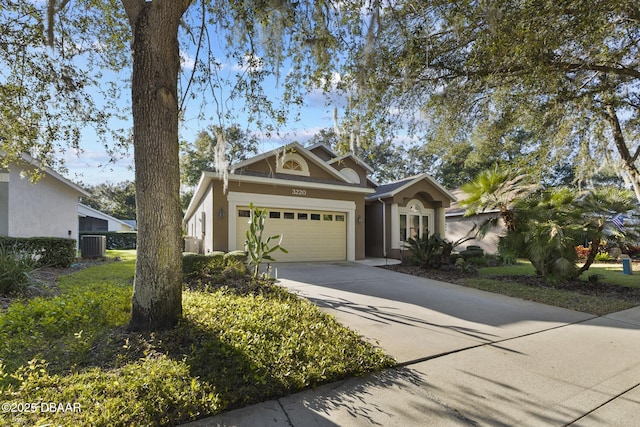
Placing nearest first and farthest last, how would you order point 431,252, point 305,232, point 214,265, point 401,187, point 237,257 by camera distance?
point 214,265 → point 237,257 → point 431,252 → point 305,232 → point 401,187

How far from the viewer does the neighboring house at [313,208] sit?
472 inches

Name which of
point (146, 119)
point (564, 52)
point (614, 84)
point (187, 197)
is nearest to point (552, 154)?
point (614, 84)

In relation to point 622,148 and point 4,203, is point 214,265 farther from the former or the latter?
point 622,148

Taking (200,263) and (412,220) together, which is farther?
(412,220)

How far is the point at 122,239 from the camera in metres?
27.4

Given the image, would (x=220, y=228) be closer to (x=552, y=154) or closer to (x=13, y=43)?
(x=13, y=43)

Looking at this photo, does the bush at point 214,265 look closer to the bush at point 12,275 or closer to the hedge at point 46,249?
the bush at point 12,275

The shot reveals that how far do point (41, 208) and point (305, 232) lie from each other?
406 inches

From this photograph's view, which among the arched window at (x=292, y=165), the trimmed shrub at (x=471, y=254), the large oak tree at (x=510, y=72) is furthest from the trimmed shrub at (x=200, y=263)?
the trimmed shrub at (x=471, y=254)

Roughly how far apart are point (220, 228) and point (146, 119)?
794 cm

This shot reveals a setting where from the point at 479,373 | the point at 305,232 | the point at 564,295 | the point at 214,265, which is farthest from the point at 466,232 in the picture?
the point at 479,373

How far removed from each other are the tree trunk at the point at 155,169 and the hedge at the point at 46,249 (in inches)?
318

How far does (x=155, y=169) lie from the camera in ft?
13.3

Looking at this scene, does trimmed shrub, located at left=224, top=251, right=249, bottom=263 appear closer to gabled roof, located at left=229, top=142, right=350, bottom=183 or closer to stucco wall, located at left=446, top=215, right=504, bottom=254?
gabled roof, located at left=229, top=142, right=350, bottom=183
